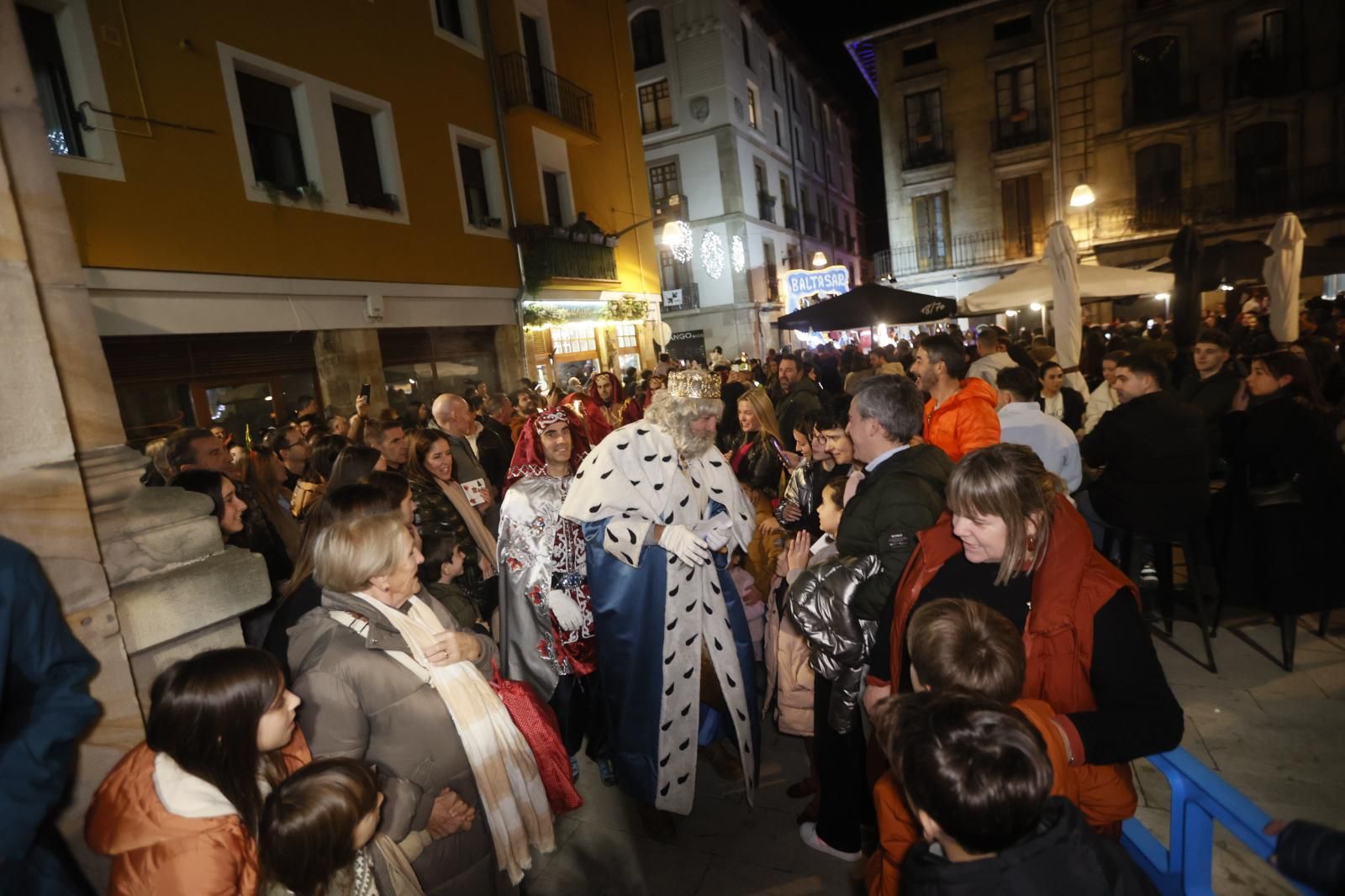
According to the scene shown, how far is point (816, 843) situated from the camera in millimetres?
2949

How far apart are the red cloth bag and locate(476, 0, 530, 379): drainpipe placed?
11.3 m

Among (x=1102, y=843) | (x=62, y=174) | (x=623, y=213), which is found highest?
(x=623, y=213)

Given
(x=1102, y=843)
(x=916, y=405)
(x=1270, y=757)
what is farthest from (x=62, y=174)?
(x=1270, y=757)

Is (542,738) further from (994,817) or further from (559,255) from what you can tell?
(559,255)

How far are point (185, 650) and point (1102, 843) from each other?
2594mm

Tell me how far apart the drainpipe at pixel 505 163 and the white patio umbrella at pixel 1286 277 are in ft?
38.8

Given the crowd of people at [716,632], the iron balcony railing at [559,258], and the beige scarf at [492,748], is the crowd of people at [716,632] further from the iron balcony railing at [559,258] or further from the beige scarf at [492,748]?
the iron balcony railing at [559,258]

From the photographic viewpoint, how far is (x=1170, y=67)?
68.7ft

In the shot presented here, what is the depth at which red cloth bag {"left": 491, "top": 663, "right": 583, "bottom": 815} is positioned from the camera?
8.43ft

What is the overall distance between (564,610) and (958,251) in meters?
26.2

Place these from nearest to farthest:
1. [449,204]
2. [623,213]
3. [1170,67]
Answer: [449,204]
[623,213]
[1170,67]

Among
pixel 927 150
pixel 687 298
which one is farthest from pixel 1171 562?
Answer: pixel 927 150

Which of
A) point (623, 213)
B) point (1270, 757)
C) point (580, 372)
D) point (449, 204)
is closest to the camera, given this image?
point (1270, 757)

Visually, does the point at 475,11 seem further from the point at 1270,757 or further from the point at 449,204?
the point at 1270,757
